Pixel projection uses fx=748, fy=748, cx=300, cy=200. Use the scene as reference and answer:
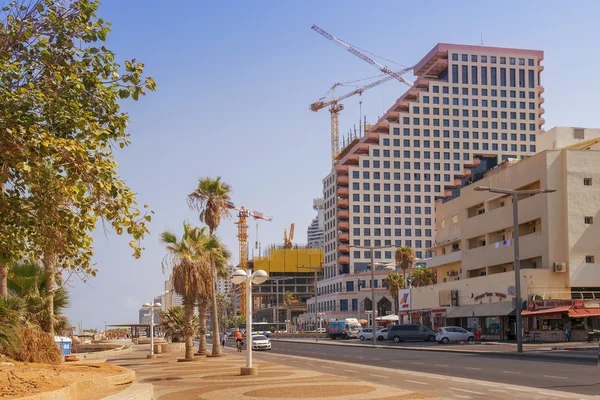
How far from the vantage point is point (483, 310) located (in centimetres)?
6800

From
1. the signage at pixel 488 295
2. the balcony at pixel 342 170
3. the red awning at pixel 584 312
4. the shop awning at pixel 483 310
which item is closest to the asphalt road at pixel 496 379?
the red awning at pixel 584 312

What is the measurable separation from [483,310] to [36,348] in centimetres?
5521

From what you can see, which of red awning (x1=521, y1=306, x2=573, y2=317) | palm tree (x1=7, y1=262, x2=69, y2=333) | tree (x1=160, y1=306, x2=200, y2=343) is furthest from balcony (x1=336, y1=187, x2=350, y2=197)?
palm tree (x1=7, y1=262, x2=69, y2=333)

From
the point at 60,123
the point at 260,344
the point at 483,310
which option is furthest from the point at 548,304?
the point at 60,123

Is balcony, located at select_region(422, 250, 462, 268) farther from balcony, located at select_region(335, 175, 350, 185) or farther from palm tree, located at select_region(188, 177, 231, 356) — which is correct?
balcony, located at select_region(335, 175, 350, 185)

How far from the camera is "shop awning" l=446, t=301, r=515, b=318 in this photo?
6347 centimetres

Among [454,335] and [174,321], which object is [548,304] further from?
[174,321]

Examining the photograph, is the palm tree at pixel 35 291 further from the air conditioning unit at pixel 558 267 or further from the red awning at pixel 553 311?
the air conditioning unit at pixel 558 267

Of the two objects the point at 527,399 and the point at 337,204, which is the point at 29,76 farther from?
the point at 337,204

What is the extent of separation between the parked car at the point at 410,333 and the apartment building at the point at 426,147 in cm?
7951

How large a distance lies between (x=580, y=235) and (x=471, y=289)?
14.0 meters

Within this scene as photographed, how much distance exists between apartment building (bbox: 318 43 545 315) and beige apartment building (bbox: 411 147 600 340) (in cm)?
8114

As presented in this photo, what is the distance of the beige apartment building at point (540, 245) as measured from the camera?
61.2 meters

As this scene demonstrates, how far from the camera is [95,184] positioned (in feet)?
33.7
